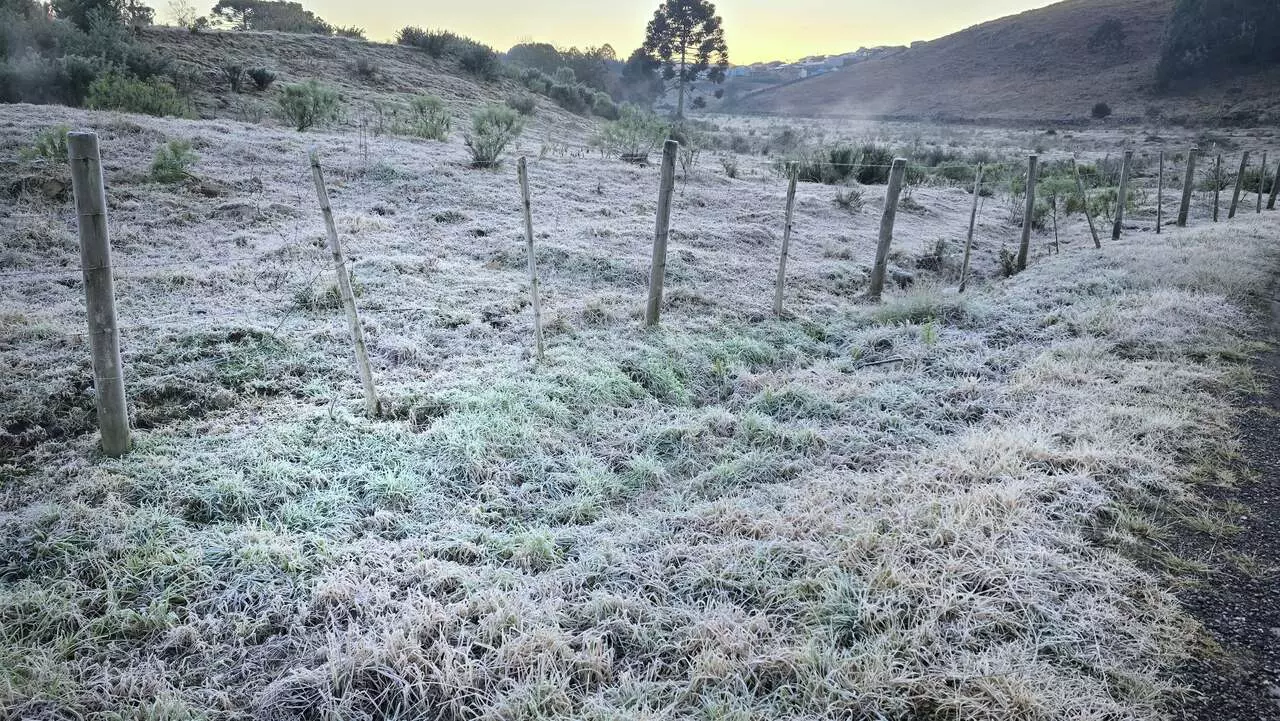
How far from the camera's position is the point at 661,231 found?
549 centimetres

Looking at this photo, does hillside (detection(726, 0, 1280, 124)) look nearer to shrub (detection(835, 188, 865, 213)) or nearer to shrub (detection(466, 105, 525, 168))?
shrub (detection(835, 188, 865, 213))

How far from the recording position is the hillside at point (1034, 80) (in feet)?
129

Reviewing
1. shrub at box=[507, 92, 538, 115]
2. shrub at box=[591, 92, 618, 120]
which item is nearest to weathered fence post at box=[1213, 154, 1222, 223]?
shrub at box=[507, 92, 538, 115]

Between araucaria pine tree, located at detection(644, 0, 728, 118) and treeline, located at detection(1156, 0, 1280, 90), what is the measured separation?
2969cm

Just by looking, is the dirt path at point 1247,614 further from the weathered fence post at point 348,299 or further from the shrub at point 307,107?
the shrub at point 307,107

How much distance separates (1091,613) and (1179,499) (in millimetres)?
1301

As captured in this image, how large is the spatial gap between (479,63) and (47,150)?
21.1 meters

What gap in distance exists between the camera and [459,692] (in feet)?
7.06

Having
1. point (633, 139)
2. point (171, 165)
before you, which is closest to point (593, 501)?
point (171, 165)

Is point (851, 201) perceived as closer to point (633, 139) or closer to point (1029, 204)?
point (1029, 204)

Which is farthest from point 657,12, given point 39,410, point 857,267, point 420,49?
point 39,410

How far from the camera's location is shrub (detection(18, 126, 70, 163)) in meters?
7.71

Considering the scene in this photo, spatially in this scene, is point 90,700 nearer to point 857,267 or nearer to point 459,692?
point 459,692

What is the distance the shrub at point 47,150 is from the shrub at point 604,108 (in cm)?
2293
